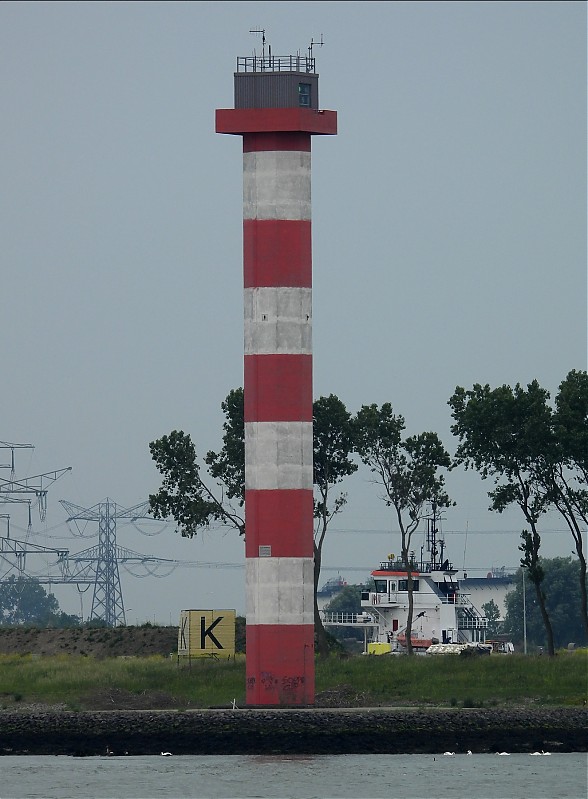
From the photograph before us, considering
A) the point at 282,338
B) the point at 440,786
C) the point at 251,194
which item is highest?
the point at 251,194

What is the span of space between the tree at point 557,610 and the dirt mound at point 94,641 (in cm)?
6820

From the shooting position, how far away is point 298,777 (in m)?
47.2

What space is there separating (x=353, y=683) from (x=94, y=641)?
935 inches

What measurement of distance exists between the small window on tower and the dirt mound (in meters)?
31.3

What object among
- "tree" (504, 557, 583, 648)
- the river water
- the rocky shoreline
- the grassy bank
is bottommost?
the river water

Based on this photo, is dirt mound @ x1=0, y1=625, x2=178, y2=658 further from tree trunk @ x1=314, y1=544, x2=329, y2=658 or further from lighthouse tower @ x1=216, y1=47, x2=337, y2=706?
lighthouse tower @ x1=216, y1=47, x2=337, y2=706

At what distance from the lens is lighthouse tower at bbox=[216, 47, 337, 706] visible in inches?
2221

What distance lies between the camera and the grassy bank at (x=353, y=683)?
205ft

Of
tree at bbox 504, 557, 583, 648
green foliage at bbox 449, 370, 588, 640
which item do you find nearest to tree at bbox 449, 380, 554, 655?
green foliage at bbox 449, 370, 588, 640

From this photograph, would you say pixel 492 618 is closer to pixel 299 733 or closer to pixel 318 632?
pixel 318 632

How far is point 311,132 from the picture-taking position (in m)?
57.8

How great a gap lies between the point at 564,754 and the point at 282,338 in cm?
1513

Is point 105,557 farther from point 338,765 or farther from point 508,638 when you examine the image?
point 338,765

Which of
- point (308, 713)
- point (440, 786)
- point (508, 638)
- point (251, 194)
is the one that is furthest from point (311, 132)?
point (508, 638)
